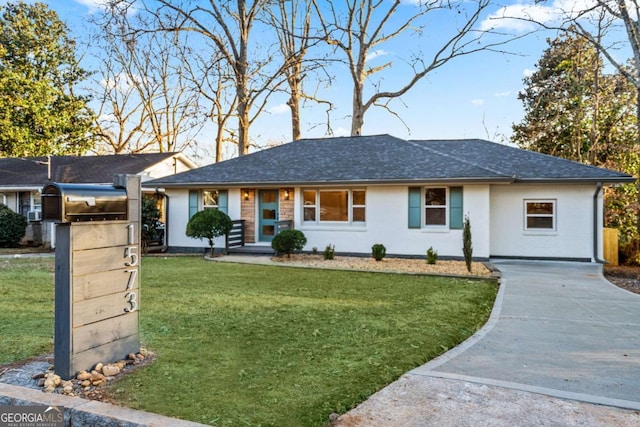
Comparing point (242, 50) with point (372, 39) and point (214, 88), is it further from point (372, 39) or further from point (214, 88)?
point (372, 39)

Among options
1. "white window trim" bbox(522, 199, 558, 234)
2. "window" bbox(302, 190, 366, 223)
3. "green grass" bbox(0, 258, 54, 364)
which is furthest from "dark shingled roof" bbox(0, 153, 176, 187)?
"white window trim" bbox(522, 199, 558, 234)

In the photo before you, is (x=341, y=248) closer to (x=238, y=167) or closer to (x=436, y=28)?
(x=238, y=167)

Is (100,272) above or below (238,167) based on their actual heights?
below

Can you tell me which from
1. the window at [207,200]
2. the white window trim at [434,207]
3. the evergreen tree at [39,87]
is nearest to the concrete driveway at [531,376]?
the white window trim at [434,207]

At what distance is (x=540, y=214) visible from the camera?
13828 mm

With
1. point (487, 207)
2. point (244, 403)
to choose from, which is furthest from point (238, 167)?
point (244, 403)

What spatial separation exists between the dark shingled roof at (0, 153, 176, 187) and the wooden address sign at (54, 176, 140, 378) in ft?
55.5

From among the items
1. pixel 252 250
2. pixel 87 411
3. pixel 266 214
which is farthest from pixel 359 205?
pixel 87 411

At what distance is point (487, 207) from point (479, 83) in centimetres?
1191

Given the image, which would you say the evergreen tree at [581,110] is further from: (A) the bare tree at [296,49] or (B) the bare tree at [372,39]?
(A) the bare tree at [296,49]

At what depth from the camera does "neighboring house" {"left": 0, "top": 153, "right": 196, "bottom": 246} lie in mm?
19406

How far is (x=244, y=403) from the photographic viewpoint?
3.23 m

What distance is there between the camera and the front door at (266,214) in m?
15.9

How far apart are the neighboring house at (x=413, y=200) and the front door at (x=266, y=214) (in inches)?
1.4
